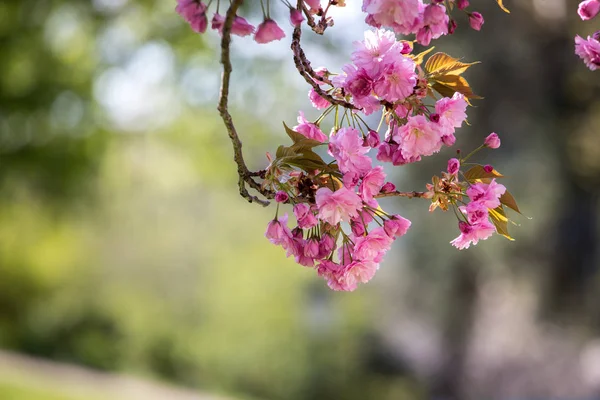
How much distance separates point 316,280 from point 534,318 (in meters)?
3.16

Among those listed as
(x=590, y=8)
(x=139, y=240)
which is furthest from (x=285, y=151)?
(x=139, y=240)

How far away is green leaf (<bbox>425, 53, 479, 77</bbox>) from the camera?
988 mm

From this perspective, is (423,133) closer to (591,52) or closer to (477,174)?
(477,174)

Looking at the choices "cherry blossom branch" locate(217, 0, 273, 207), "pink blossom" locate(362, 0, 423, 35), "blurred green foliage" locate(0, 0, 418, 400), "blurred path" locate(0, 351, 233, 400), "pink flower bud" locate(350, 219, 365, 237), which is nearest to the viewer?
"cherry blossom branch" locate(217, 0, 273, 207)

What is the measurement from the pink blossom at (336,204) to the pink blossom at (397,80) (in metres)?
0.14

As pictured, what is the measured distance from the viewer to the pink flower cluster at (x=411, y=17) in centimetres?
90

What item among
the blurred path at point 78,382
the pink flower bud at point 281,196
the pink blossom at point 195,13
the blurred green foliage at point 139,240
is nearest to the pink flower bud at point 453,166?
the pink flower bud at point 281,196

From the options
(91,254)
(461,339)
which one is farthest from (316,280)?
(91,254)

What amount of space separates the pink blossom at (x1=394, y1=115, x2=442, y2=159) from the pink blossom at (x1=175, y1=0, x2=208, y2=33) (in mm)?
279

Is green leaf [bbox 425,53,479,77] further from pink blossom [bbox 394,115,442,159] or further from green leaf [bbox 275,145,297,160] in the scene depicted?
green leaf [bbox 275,145,297,160]

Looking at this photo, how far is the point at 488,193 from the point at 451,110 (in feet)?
0.38

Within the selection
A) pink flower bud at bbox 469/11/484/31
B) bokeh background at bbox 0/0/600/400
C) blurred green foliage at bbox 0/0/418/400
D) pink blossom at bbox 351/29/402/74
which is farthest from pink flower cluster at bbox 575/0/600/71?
blurred green foliage at bbox 0/0/418/400

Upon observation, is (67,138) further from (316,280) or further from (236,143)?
(236,143)

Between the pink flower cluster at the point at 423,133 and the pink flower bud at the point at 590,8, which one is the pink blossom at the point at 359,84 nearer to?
the pink flower cluster at the point at 423,133
